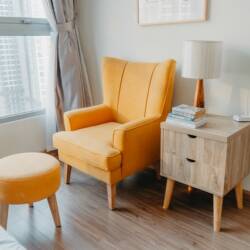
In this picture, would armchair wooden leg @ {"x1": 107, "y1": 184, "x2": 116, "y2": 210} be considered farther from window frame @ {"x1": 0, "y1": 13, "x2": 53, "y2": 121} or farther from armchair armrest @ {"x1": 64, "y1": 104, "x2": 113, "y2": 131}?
window frame @ {"x1": 0, "y1": 13, "x2": 53, "y2": 121}

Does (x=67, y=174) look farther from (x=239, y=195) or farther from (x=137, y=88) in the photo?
(x=239, y=195)

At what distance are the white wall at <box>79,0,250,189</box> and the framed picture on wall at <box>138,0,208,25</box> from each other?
48 millimetres

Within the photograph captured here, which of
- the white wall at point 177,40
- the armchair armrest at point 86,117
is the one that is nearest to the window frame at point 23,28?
the white wall at point 177,40

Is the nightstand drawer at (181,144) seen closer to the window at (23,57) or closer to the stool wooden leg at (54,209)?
the stool wooden leg at (54,209)

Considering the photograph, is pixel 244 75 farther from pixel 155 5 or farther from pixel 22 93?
pixel 22 93

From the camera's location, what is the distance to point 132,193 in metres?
2.44

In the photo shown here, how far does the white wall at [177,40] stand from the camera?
2119 mm

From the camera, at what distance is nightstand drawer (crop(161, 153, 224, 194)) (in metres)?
1.86

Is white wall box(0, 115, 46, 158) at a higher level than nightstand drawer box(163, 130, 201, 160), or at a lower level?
lower

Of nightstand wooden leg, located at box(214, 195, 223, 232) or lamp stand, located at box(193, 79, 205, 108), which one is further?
lamp stand, located at box(193, 79, 205, 108)

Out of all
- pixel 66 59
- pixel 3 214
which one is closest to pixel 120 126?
pixel 3 214

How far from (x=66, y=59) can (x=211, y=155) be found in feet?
5.90

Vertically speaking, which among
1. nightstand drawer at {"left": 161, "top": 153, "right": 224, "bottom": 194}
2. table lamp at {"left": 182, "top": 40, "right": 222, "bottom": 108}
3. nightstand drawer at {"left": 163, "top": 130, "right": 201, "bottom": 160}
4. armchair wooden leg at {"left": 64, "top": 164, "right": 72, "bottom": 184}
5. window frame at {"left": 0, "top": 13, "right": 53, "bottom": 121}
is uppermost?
window frame at {"left": 0, "top": 13, "right": 53, "bottom": 121}

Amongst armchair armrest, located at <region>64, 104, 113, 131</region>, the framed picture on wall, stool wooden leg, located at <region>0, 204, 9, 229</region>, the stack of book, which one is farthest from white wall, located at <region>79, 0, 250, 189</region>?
stool wooden leg, located at <region>0, 204, 9, 229</region>
